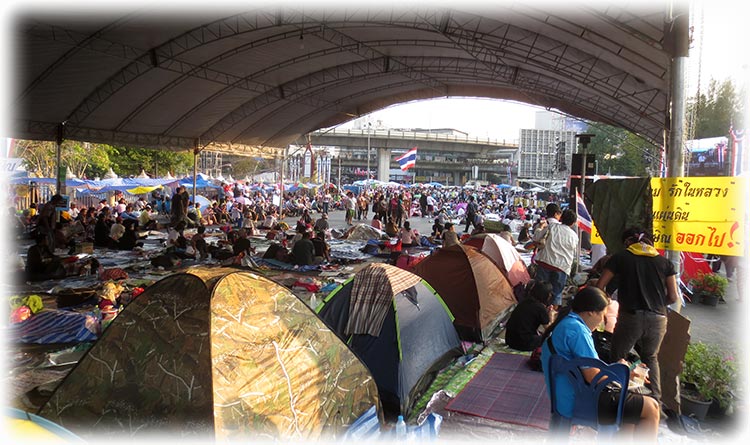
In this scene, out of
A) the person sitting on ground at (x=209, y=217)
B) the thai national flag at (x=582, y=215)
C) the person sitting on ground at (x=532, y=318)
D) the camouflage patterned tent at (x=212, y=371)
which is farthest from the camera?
the person sitting on ground at (x=209, y=217)

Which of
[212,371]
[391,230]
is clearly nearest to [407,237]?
[391,230]

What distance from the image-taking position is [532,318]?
18.9ft

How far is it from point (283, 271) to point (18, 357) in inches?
230

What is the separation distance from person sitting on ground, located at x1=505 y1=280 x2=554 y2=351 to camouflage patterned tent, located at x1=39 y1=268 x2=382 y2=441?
8.56 feet

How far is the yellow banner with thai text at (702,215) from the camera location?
4500 mm

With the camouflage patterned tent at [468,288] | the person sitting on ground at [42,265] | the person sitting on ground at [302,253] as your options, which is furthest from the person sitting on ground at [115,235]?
the camouflage patterned tent at [468,288]

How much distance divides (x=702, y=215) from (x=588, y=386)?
2.47 metres

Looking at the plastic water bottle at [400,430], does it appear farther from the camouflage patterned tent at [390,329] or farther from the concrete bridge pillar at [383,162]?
the concrete bridge pillar at [383,162]

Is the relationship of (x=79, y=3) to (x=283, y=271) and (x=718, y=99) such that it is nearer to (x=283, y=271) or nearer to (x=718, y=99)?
(x=283, y=271)

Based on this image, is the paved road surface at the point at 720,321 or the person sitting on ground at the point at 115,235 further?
the person sitting on ground at the point at 115,235

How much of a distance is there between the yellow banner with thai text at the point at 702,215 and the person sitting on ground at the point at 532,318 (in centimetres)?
137

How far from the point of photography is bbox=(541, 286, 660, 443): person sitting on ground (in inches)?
122

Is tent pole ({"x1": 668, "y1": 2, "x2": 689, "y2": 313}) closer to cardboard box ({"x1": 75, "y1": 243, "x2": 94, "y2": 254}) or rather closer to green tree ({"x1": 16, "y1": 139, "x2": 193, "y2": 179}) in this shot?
cardboard box ({"x1": 75, "y1": 243, "x2": 94, "y2": 254})

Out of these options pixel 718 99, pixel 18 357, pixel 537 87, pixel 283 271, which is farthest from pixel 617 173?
pixel 18 357
